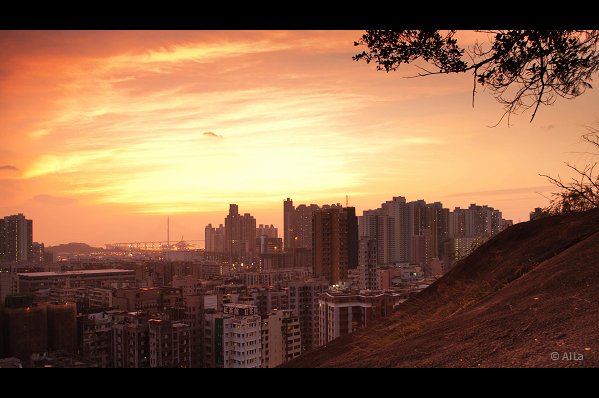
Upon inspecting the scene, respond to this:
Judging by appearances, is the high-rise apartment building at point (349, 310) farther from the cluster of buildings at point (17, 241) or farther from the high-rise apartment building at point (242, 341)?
the cluster of buildings at point (17, 241)

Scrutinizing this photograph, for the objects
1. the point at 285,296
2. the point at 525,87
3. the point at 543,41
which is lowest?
the point at 285,296

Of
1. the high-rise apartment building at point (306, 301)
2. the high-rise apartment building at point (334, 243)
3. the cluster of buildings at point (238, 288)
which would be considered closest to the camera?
the cluster of buildings at point (238, 288)

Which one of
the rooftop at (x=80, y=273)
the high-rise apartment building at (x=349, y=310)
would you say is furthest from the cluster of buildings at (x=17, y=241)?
the high-rise apartment building at (x=349, y=310)
